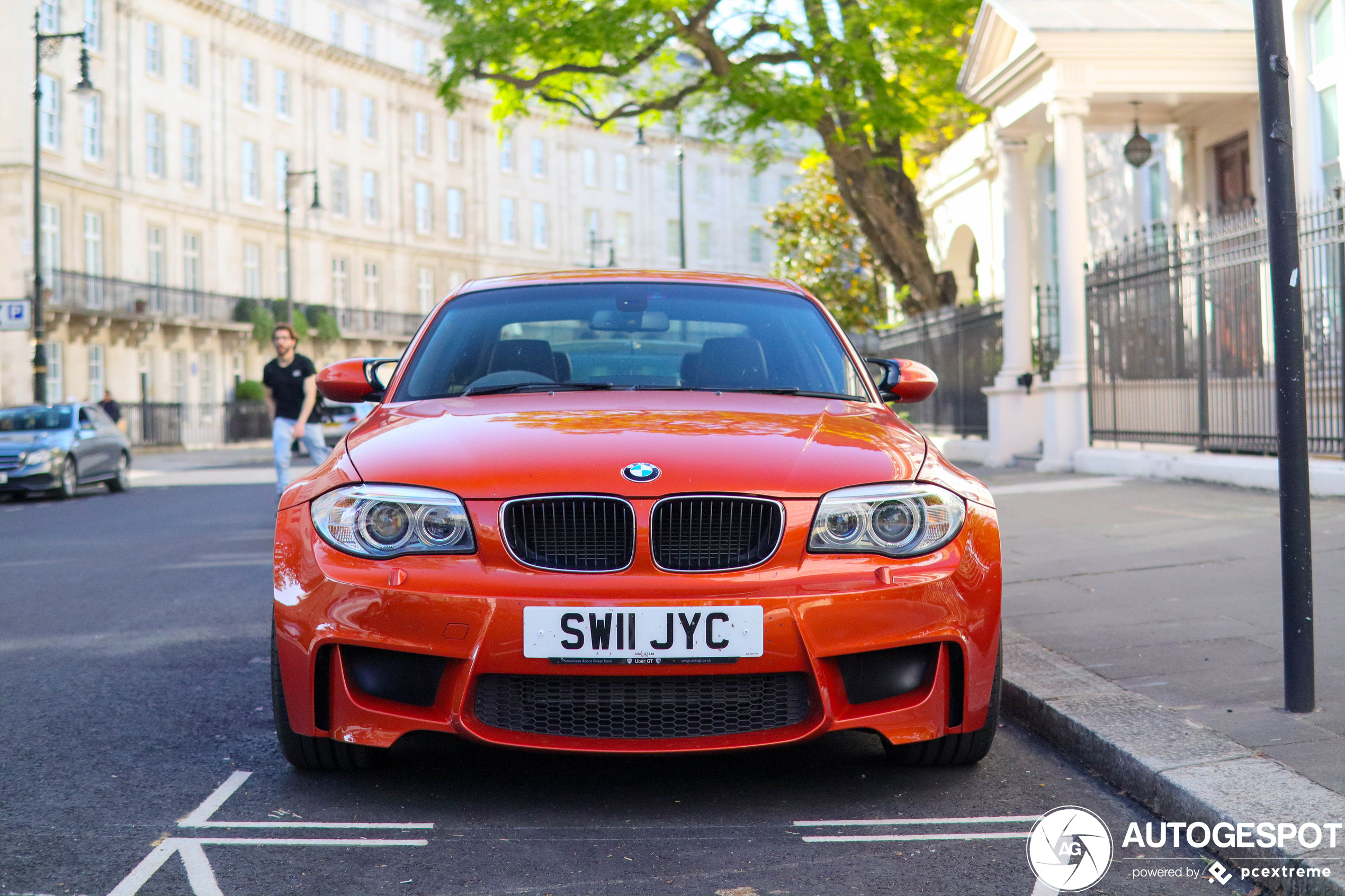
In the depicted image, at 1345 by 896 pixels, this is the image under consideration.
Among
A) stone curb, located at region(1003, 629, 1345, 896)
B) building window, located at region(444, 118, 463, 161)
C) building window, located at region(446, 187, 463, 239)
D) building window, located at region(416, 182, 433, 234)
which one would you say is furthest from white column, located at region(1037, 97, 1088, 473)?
building window, located at region(444, 118, 463, 161)

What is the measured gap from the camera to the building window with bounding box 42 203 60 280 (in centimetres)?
4050

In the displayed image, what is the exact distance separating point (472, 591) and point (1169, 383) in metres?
11.3

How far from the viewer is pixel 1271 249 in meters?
4.29

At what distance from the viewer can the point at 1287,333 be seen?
428 centimetres

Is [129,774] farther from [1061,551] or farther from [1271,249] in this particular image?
[1061,551]

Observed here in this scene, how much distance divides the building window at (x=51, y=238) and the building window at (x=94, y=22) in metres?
5.10

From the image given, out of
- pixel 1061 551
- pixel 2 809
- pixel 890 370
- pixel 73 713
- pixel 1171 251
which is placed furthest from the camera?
pixel 1171 251

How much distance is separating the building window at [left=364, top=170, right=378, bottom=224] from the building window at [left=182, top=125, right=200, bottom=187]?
34.3 feet

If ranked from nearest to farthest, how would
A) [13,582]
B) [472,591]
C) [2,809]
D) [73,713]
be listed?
[472,591] < [2,809] < [73,713] < [13,582]

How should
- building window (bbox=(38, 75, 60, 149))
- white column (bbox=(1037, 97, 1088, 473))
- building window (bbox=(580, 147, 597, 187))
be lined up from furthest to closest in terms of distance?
building window (bbox=(580, 147, 597, 187))
building window (bbox=(38, 75, 60, 149))
white column (bbox=(1037, 97, 1088, 473))

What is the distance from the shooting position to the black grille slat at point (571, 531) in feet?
11.6

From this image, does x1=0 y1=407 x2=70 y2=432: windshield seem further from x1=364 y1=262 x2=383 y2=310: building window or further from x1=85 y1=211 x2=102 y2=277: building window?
x1=364 y1=262 x2=383 y2=310: building window

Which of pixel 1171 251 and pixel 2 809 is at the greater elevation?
pixel 1171 251

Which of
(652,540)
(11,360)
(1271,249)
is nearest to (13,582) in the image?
(652,540)
